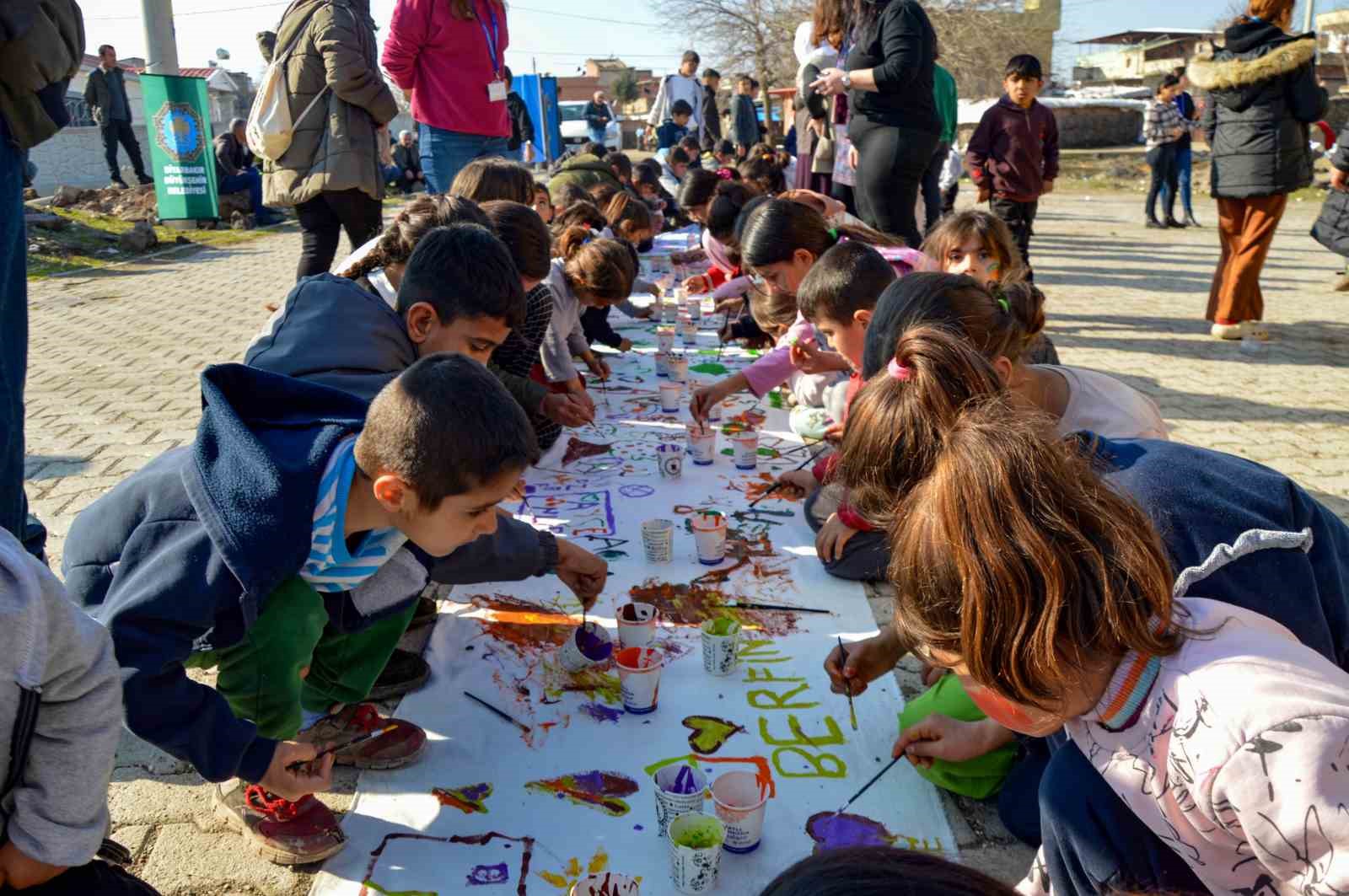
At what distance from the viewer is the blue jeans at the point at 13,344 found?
2.58m

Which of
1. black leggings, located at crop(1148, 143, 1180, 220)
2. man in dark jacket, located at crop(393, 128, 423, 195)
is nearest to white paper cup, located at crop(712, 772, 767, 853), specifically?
black leggings, located at crop(1148, 143, 1180, 220)

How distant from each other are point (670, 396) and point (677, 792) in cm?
335

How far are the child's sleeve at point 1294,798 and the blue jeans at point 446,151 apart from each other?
5.48 metres

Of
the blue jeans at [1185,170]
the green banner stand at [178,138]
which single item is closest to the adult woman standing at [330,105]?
the green banner stand at [178,138]

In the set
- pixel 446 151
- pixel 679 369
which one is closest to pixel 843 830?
pixel 679 369

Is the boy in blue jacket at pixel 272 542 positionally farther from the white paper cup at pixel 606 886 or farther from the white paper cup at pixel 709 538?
the white paper cup at pixel 709 538

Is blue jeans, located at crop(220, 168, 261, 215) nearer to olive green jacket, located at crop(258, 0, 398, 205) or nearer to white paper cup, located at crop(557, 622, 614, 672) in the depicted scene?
olive green jacket, located at crop(258, 0, 398, 205)

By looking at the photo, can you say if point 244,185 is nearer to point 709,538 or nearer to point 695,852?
point 709,538

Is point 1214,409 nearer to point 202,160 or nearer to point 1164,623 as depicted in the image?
point 1164,623

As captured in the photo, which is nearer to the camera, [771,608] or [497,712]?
[497,712]

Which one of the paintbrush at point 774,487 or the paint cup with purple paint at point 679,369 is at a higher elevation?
the paint cup with purple paint at point 679,369

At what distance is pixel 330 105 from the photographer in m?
5.00

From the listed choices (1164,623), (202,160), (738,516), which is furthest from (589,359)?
(202,160)

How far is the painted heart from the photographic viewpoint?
98.0 inches
